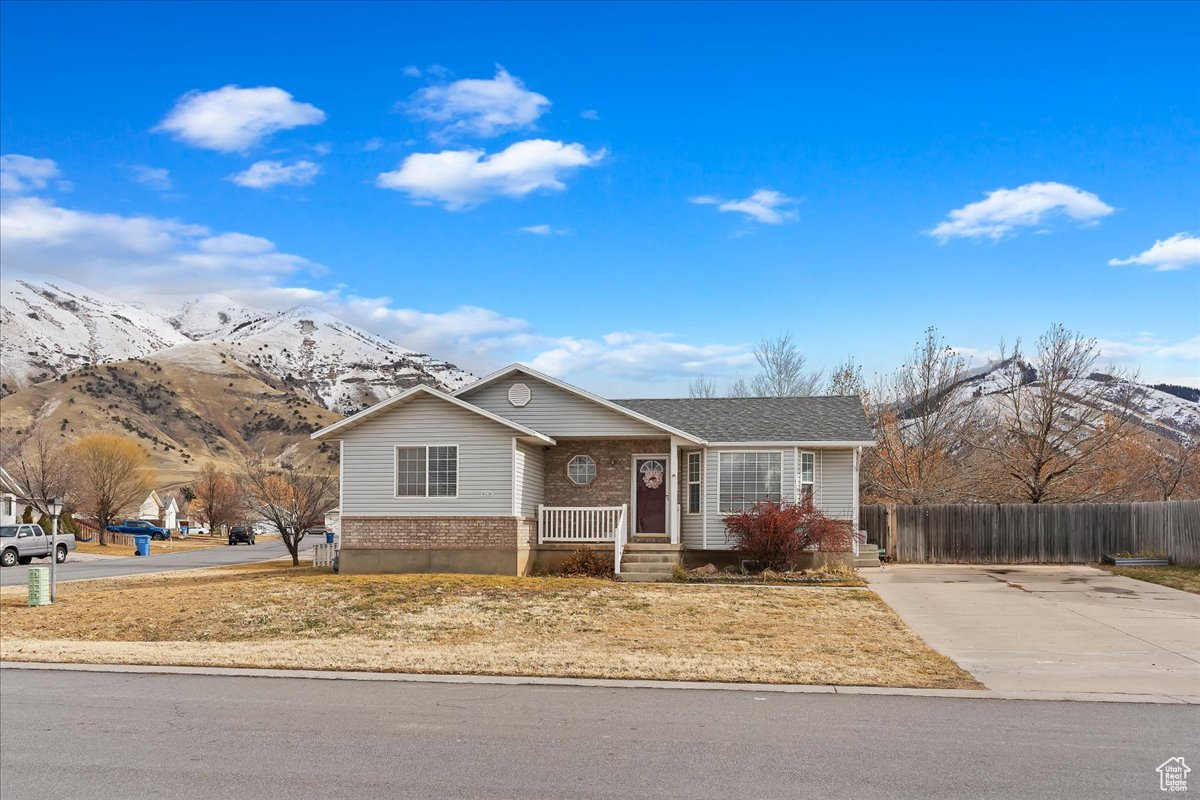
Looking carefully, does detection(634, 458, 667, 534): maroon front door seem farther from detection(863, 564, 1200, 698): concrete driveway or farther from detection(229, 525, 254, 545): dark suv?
detection(229, 525, 254, 545): dark suv

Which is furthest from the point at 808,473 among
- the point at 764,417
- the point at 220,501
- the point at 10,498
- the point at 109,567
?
the point at 220,501

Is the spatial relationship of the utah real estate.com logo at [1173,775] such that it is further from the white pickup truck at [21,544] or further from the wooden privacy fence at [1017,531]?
the white pickup truck at [21,544]

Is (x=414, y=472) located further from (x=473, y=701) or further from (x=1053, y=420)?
(x=1053, y=420)

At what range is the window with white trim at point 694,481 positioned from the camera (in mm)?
26641

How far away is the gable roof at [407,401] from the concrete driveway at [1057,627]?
26.9 ft

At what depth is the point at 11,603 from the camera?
22391mm

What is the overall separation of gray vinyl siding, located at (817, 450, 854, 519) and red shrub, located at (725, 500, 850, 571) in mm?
1937

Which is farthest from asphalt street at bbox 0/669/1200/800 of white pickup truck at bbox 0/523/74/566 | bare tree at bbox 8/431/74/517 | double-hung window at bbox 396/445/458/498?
bare tree at bbox 8/431/74/517

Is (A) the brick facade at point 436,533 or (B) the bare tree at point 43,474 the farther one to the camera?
(B) the bare tree at point 43,474

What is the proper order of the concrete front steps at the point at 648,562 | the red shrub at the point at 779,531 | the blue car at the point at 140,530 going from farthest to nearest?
1. the blue car at the point at 140,530
2. the red shrub at the point at 779,531
3. the concrete front steps at the point at 648,562

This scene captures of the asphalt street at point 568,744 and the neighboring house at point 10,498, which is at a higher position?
the neighboring house at point 10,498

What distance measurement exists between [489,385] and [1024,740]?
1880 cm

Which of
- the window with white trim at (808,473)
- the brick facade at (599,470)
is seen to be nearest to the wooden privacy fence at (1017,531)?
the window with white trim at (808,473)

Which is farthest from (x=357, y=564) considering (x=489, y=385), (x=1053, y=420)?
(x=1053, y=420)
